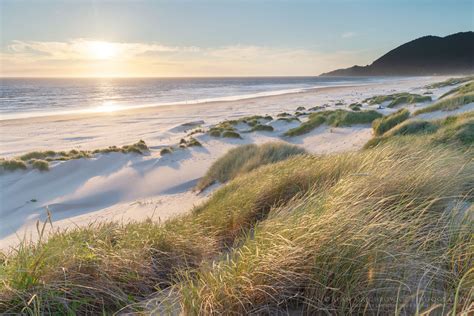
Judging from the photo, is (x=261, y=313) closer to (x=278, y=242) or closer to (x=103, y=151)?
(x=278, y=242)

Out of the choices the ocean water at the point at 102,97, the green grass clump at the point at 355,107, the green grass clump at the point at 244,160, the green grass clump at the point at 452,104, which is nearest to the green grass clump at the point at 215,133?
the green grass clump at the point at 244,160

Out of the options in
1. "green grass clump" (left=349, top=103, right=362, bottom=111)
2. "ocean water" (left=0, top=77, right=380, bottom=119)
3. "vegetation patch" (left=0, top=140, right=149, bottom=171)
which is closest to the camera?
"vegetation patch" (left=0, top=140, right=149, bottom=171)

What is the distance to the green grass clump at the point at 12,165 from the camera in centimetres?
1018

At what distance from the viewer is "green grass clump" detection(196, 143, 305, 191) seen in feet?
27.0

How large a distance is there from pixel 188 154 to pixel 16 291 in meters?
10.2

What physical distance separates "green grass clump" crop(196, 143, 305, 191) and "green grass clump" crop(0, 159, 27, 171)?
19.4ft

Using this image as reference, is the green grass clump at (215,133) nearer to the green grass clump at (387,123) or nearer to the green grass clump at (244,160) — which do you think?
the green grass clump at (244,160)

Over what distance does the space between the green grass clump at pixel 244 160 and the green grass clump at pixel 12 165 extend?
5.92 meters

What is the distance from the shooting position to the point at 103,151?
1244 cm

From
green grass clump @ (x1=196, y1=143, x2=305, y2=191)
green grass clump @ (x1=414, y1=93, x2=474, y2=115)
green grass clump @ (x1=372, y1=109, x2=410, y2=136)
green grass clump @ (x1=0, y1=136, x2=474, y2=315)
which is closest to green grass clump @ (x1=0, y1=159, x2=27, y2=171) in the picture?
green grass clump @ (x1=196, y1=143, x2=305, y2=191)

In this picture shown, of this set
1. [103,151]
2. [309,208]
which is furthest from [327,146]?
[309,208]

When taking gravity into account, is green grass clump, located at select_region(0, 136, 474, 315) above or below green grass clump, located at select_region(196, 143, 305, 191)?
above

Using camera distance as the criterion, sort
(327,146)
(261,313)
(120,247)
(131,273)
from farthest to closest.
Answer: (327,146) < (120,247) < (131,273) < (261,313)

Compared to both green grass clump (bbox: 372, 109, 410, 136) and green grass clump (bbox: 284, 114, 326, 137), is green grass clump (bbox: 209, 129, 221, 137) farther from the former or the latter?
green grass clump (bbox: 372, 109, 410, 136)
